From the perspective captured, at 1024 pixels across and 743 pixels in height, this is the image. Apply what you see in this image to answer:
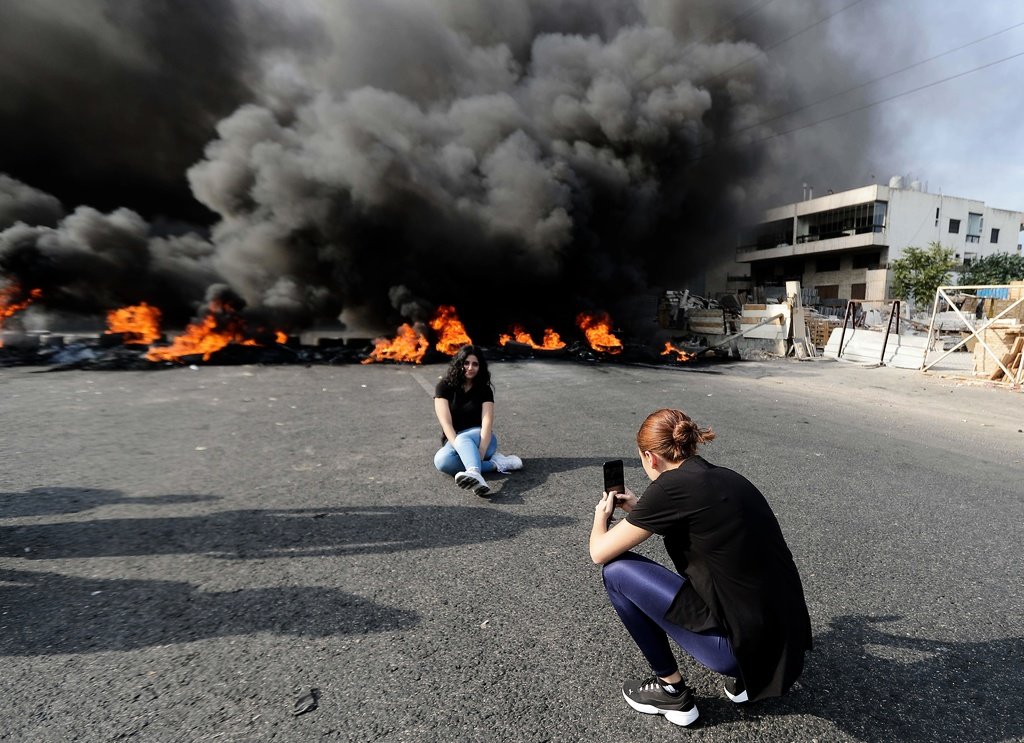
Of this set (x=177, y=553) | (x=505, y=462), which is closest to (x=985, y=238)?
(x=505, y=462)

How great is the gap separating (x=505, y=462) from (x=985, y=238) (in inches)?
1953

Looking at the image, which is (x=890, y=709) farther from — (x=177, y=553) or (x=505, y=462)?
(x=177, y=553)

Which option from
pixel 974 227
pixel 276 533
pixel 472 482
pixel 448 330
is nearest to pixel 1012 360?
pixel 472 482

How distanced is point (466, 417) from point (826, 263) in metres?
42.4

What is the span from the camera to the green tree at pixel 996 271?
30.8 meters

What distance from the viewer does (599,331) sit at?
16250mm

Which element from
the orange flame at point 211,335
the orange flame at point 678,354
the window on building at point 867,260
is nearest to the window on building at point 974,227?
the window on building at point 867,260

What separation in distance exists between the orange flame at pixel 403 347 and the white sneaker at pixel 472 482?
364 inches

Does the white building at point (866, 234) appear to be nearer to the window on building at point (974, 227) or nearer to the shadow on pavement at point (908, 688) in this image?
A: the window on building at point (974, 227)

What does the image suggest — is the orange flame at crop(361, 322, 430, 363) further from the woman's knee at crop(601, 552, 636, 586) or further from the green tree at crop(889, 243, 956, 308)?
the green tree at crop(889, 243, 956, 308)

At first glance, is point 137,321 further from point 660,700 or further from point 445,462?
point 660,700

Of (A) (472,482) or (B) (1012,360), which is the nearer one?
(A) (472,482)

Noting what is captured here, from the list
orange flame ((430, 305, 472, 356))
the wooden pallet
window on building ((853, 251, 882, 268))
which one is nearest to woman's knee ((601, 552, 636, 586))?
the wooden pallet

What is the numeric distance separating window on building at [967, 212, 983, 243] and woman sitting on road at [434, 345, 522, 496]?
48175 millimetres
